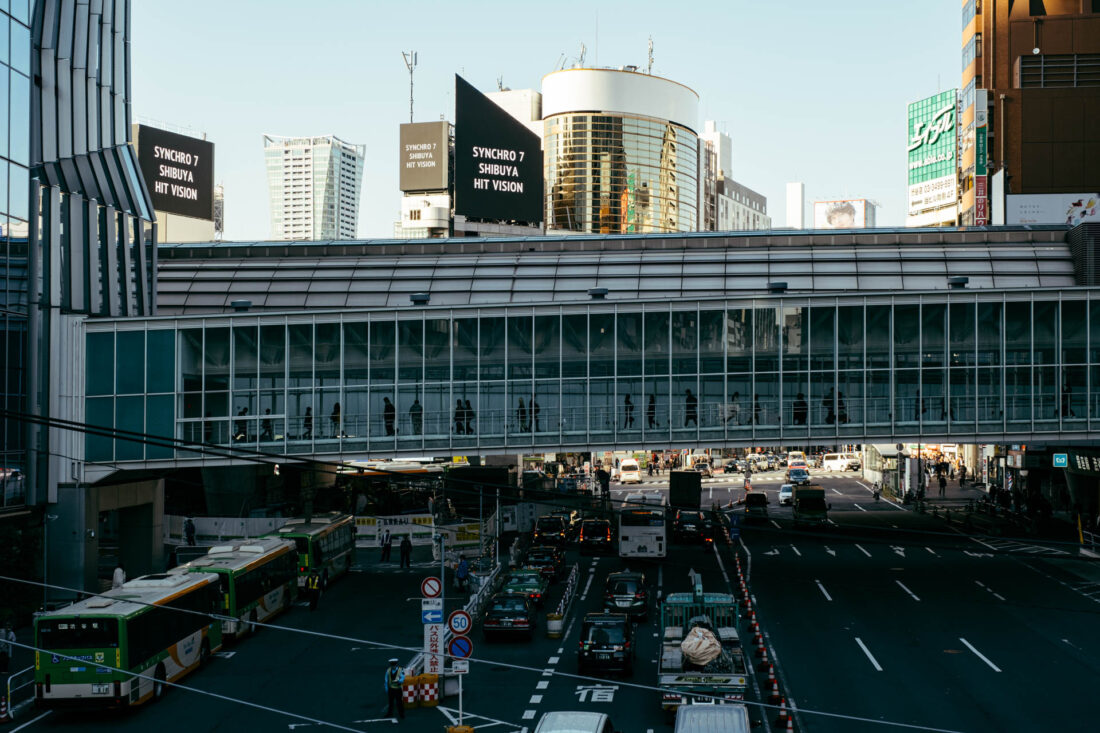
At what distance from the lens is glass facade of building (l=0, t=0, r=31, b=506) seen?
1550 inches

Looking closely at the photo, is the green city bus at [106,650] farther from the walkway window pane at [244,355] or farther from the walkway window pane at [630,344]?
the walkway window pane at [630,344]

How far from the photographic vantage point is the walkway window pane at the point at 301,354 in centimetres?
4522

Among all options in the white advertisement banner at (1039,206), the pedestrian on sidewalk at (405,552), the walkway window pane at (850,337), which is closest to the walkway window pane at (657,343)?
the walkway window pane at (850,337)

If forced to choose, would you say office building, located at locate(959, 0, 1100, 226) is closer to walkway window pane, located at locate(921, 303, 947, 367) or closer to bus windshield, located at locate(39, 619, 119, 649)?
walkway window pane, located at locate(921, 303, 947, 367)

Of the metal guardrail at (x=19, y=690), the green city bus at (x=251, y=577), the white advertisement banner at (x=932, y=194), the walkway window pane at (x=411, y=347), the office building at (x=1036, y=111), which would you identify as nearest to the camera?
the metal guardrail at (x=19, y=690)

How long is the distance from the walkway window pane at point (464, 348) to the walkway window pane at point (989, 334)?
1971 centimetres

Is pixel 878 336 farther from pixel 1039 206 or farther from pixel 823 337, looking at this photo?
pixel 1039 206

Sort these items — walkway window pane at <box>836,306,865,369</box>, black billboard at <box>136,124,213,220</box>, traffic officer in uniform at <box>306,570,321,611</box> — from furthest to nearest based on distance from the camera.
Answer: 1. black billboard at <box>136,124,213,220</box>
2. walkway window pane at <box>836,306,865,369</box>
3. traffic officer in uniform at <box>306,570,321,611</box>

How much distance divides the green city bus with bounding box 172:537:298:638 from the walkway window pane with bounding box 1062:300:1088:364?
99.7 ft

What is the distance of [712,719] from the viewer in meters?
20.0

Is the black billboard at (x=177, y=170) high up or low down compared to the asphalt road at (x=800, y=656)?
up

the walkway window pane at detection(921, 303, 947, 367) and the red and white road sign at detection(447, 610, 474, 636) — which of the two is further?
the walkway window pane at detection(921, 303, 947, 367)

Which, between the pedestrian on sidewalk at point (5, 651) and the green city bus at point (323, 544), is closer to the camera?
the pedestrian on sidewalk at point (5, 651)

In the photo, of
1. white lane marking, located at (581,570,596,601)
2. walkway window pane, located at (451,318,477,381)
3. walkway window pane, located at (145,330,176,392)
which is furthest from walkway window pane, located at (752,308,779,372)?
walkway window pane, located at (145,330,176,392)
